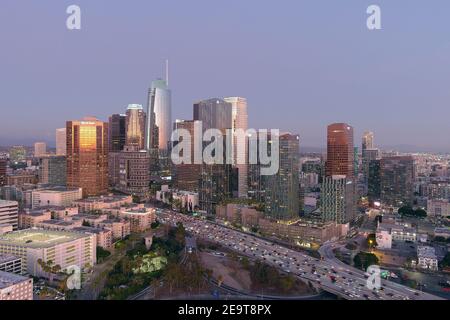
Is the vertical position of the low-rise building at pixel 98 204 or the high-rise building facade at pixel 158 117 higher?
the high-rise building facade at pixel 158 117

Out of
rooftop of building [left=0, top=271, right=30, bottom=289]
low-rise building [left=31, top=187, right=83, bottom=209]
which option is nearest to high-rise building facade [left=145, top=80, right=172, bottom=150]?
low-rise building [left=31, top=187, right=83, bottom=209]

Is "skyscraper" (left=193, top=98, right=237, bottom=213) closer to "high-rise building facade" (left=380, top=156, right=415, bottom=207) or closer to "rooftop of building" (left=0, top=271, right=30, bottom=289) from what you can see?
"high-rise building facade" (left=380, top=156, right=415, bottom=207)

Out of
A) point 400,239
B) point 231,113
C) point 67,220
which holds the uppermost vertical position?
point 231,113

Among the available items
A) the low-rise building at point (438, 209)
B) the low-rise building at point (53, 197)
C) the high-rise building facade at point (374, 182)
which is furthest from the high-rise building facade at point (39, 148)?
the low-rise building at point (438, 209)

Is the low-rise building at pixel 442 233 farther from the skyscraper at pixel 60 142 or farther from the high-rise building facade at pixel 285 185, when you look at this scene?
the skyscraper at pixel 60 142
